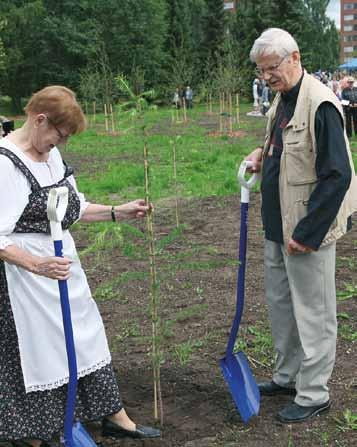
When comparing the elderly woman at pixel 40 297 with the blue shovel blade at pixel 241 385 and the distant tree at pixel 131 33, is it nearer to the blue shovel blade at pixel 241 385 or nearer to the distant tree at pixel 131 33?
the blue shovel blade at pixel 241 385

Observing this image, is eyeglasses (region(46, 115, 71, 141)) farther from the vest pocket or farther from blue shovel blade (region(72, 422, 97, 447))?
blue shovel blade (region(72, 422, 97, 447))

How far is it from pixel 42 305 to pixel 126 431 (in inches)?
33.5

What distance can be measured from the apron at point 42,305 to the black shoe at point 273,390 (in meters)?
1.09

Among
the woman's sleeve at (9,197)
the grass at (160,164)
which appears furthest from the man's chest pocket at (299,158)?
the grass at (160,164)

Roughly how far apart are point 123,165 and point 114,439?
9689mm

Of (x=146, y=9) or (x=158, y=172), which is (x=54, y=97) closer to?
(x=158, y=172)

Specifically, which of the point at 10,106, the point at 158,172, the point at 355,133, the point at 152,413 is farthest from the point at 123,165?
the point at 10,106

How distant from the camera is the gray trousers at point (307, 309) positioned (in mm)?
3191

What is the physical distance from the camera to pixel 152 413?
11.7 ft

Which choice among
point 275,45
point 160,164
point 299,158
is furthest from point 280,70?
point 160,164

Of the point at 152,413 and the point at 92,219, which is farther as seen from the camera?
the point at 152,413

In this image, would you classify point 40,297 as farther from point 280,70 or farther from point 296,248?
point 280,70

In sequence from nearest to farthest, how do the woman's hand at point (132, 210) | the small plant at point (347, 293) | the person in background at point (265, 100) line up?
the woman's hand at point (132, 210) < the small plant at point (347, 293) < the person in background at point (265, 100)

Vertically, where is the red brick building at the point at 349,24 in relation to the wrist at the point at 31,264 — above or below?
above
